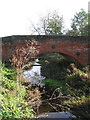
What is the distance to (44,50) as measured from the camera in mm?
8406

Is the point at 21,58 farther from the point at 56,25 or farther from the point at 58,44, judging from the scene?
the point at 56,25

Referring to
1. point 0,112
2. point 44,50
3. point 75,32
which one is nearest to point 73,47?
point 44,50

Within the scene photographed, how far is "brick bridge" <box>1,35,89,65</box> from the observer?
306 inches

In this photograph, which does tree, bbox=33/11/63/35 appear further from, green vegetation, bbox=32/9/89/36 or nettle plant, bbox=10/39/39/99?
nettle plant, bbox=10/39/39/99

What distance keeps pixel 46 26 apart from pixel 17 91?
31.9ft

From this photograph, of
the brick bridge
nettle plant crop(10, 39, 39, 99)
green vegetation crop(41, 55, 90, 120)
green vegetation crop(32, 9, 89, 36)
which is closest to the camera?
nettle plant crop(10, 39, 39, 99)

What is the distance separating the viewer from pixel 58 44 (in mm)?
8492

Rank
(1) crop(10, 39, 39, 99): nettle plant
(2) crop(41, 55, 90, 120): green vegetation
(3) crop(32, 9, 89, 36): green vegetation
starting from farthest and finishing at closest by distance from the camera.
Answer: (3) crop(32, 9, 89, 36): green vegetation, (2) crop(41, 55, 90, 120): green vegetation, (1) crop(10, 39, 39, 99): nettle plant

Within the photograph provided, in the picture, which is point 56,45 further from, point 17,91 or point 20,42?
point 17,91

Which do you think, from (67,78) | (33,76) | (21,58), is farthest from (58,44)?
(21,58)

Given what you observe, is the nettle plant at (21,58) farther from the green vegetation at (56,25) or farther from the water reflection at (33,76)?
the green vegetation at (56,25)

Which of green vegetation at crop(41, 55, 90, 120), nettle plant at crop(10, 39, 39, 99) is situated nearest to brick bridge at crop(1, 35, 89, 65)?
green vegetation at crop(41, 55, 90, 120)

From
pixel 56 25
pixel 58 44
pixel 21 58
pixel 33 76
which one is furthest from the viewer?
pixel 56 25

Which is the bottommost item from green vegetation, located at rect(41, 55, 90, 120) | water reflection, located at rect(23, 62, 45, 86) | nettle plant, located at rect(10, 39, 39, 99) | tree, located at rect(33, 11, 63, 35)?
green vegetation, located at rect(41, 55, 90, 120)
